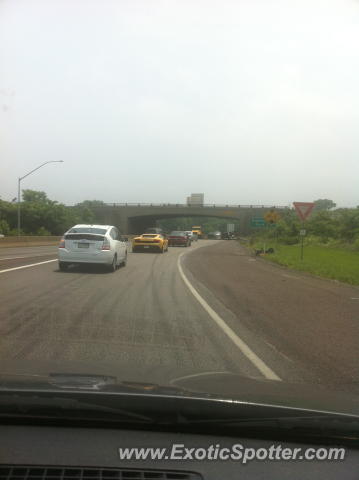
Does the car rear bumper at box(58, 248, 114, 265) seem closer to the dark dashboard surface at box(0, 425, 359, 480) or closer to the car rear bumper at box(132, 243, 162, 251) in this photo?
the dark dashboard surface at box(0, 425, 359, 480)

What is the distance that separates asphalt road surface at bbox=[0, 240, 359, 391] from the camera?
614cm

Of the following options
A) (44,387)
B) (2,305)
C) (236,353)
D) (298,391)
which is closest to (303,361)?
(236,353)

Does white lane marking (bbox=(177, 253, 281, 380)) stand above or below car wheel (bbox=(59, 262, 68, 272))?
below

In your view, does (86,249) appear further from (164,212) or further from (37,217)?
(164,212)

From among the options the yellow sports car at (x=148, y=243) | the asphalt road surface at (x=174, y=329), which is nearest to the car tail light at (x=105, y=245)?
the asphalt road surface at (x=174, y=329)

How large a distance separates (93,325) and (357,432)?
6.19 meters

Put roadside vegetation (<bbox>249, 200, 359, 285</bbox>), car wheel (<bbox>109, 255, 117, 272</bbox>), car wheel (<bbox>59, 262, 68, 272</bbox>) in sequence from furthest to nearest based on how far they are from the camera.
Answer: roadside vegetation (<bbox>249, 200, 359, 285</bbox>), car wheel (<bbox>109, 255, 117, 272</bbox>), car wheel (<bbox>59, 262, 68, 272</bbox>)

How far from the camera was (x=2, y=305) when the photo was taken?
10.5 m

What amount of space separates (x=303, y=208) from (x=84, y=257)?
12.6 m

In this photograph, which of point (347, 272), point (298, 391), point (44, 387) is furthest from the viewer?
point (347, 272)

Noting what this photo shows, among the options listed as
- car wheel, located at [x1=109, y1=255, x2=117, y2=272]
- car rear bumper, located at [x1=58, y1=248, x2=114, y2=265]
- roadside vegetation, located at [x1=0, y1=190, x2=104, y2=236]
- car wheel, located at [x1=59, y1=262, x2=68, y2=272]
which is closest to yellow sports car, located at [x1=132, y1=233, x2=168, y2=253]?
car wheel, located at [x1=109, y1=255, x2=117, y2=272]

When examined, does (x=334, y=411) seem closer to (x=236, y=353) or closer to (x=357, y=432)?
(x=357, y=432)

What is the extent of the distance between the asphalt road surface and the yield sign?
10464mm

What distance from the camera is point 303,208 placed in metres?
26.1
